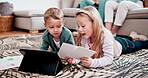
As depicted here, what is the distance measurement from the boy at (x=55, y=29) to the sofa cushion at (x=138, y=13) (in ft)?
3.23

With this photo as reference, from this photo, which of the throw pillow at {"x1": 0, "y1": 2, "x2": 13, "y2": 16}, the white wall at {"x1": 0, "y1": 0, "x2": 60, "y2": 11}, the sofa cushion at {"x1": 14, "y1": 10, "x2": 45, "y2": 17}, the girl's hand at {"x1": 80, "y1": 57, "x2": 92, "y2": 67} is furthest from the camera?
the white wall at {"x1": 0, "y1": 0, "x2": 60, "y2": 11}

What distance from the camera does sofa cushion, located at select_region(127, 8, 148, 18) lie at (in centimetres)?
173

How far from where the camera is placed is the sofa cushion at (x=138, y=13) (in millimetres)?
1729

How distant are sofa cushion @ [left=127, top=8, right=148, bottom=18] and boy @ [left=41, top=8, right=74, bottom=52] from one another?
0.98m

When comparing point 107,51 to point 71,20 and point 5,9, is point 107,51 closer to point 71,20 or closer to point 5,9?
point 71,20

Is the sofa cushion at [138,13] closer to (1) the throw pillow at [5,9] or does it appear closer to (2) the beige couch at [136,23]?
(2) the beige couch at [136,23]

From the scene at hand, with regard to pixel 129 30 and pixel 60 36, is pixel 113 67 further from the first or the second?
pixel 129 30

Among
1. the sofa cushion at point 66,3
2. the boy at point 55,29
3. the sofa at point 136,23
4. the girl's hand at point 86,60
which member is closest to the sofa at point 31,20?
the sofa cushion at point 66,3

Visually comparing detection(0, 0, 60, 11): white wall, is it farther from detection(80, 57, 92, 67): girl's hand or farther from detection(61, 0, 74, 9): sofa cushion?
detection(80, 57, 92, 67): girl's hand

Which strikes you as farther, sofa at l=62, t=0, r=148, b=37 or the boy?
sofa at l=62, t=0, r=148, b=37

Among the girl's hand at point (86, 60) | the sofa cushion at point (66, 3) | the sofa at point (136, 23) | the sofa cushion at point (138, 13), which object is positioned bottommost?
the girl's hand at point (86, 60)

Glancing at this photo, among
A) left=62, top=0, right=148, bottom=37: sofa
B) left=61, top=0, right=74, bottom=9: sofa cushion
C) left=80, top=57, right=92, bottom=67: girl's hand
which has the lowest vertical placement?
left=80, top=57, right=92, bottom=67: girl's hand

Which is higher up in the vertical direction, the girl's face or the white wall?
the white wall

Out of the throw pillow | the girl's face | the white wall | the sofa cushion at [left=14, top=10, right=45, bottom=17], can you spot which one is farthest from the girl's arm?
the white wall
